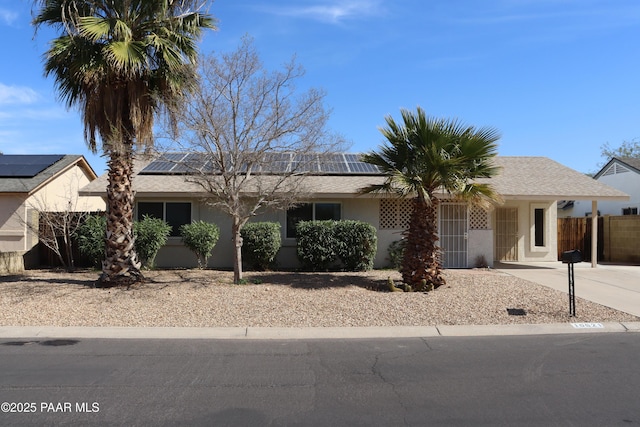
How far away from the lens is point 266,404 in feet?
Answer: 17.4

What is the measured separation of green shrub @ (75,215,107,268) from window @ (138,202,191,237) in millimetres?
1358

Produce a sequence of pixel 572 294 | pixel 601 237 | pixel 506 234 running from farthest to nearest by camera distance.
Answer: pixel 601 237, pixel 506 234, pixel 572 294

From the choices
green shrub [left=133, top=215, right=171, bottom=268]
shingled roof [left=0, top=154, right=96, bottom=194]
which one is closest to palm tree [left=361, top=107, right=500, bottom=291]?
green shrub [left=133, top=215, right=171, bottom=268]

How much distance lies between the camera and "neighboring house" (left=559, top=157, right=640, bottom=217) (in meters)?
24.7

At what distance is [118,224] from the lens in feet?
39.5

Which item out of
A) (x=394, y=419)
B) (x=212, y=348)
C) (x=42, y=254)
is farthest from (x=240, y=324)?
(x=42, y=254)

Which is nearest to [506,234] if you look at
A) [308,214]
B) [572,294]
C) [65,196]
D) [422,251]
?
[308,214]

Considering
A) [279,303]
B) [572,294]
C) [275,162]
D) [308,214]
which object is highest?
[275,162]

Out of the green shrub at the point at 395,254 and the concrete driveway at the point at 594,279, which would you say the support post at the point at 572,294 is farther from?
the green shrub at the point at 395,254

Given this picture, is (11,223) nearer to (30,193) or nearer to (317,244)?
(30,193)

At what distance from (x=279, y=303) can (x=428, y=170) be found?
14.7 ft

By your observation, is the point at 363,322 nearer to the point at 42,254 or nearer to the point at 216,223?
the point at 216,223

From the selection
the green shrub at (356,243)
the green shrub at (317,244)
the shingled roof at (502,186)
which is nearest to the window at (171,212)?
the shingled roof at (502,186)

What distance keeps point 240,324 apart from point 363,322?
2240 millimetres
